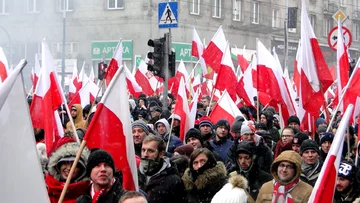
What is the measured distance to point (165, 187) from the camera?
19.6 ft

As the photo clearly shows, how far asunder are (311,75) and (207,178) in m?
4.46

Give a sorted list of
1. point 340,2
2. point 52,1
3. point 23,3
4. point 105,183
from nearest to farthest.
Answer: point 105,183
point 23,3
point 52,1
point 340,2

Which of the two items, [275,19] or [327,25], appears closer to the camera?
[275,19]

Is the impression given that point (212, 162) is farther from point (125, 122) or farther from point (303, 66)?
point (303, 66)

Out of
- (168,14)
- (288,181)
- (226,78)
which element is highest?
(168,14)

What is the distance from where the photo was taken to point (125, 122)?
18.0 ft

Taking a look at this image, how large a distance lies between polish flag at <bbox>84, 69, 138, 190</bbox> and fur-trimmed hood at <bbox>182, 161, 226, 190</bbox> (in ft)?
3.28

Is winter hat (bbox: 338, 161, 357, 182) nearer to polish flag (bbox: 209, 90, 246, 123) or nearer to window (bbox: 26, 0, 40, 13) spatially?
polish flag (bbox: 209, 90, 246, 123)

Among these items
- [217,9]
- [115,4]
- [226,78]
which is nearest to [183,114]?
[226,78]

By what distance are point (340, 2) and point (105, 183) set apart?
2044 inches

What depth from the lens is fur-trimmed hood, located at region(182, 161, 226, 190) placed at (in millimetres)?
6359

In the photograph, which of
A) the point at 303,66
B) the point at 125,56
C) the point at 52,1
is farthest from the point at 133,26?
the point at 303,66

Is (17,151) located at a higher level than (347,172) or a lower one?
higher

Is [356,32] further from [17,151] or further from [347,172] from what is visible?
[17,151]
